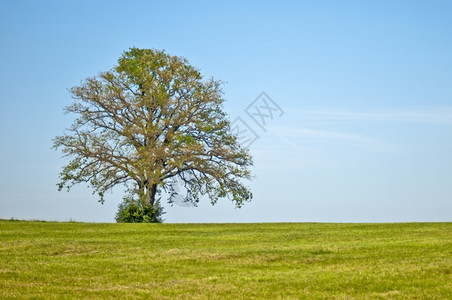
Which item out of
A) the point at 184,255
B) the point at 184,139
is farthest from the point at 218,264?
the point at 184,139

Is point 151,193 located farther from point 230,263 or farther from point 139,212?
point 230,263

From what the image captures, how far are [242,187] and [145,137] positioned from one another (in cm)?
784

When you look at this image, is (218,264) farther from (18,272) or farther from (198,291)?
(18,272)

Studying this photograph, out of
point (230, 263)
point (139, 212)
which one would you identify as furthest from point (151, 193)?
point (230, 263)

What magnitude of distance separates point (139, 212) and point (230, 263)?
21337mm

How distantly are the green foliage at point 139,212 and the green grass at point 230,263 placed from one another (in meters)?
6.57

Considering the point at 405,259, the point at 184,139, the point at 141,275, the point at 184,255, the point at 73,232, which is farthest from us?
the point at 184,139

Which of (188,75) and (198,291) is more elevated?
(188,75)

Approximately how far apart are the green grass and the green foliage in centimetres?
657

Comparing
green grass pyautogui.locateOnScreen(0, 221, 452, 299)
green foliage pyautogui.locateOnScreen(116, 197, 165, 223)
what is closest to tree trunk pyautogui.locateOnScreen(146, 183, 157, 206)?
green foliage pyautogui.locateOnScreen(116, 197, 165, 223)

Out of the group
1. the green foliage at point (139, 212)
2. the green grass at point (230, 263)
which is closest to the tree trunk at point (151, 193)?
the green foliage at point (139, 212)

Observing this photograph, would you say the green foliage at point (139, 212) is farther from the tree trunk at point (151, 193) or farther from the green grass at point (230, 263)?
the green grass at point (230, 263)

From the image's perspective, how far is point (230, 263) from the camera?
79.3 feet

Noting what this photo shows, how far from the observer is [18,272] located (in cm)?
2259
